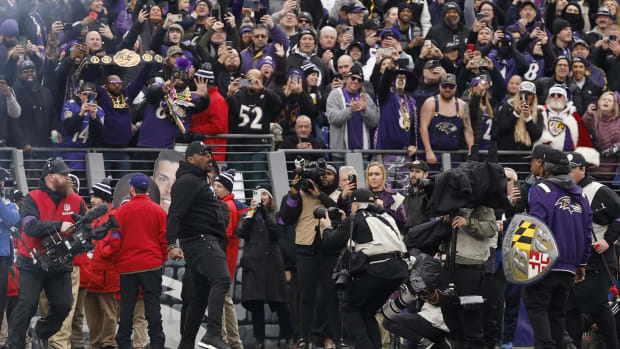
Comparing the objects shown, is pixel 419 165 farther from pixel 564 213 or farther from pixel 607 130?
pixel 607 130

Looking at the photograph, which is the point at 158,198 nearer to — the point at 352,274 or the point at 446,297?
the point at 352,274

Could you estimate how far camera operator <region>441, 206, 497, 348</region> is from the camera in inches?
460

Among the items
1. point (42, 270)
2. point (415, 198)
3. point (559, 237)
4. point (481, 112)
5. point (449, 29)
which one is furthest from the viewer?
point (449, 29)

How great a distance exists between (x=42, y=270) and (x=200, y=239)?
1.79 meters

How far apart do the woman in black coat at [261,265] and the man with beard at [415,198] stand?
5.22 feet

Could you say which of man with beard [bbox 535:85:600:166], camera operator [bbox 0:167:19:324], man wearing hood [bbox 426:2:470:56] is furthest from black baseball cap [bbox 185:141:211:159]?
man wearing hood [bbox 426:2:470:56]

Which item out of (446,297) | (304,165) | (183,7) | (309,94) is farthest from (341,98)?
(446,297)

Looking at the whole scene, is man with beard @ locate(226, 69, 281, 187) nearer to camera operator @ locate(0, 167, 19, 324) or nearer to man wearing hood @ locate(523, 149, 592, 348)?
camera operator @ locate(0, 167, 19, 324)

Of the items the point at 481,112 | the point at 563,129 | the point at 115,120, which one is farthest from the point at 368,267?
the point at 563,129

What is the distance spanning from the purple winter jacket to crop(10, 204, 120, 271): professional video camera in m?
4.74

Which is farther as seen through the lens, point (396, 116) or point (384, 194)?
point (396, 116)

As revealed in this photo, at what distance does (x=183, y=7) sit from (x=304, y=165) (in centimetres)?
551

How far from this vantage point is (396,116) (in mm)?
16047

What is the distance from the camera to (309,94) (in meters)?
16.5
